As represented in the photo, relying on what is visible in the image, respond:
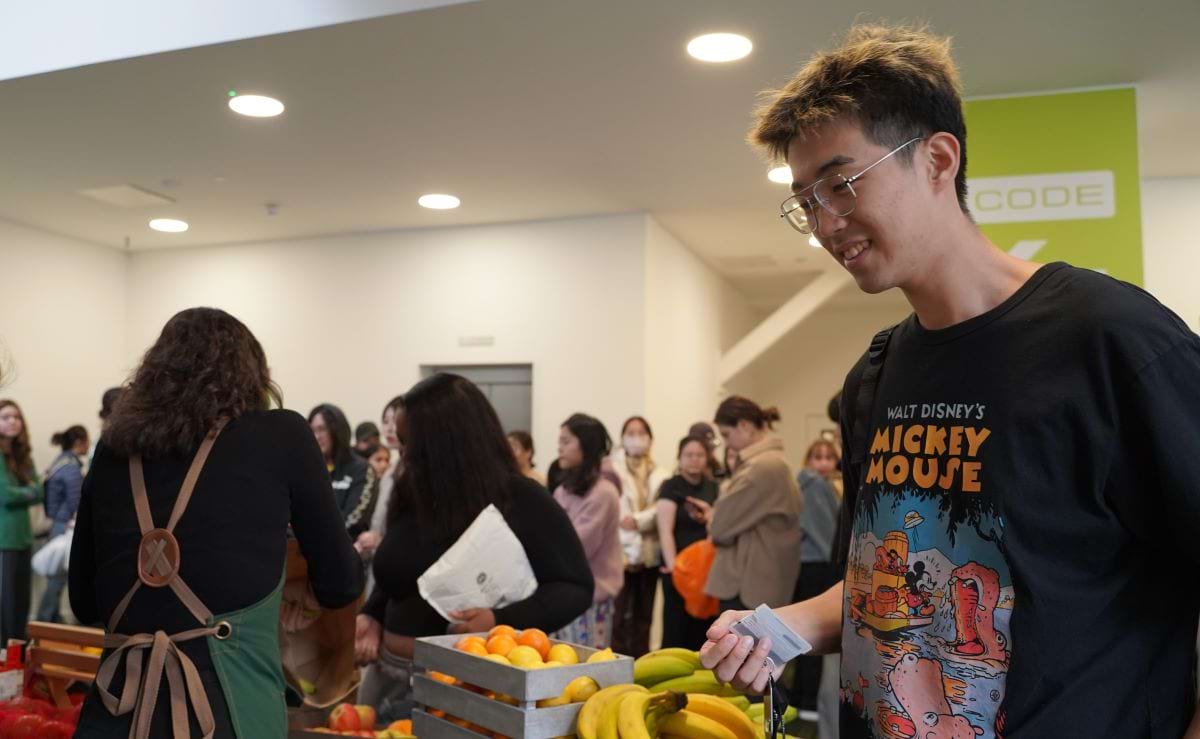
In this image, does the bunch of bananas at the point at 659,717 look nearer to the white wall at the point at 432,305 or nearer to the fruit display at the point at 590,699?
the fruit display at the point at 590,699

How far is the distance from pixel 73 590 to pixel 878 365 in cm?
176

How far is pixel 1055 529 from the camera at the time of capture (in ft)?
3.48

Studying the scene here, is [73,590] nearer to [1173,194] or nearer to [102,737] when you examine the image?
[102,737]

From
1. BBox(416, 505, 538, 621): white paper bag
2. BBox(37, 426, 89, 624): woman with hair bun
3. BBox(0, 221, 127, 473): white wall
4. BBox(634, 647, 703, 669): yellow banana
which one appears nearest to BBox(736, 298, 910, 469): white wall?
BBox(0, 221, 127, 473): white wall

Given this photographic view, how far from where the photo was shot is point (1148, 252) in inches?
226

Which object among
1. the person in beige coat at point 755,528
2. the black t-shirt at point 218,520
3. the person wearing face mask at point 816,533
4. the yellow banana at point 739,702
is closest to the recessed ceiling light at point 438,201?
the person in beige coat at point 755,528

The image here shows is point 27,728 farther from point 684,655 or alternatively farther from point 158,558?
point 684,655

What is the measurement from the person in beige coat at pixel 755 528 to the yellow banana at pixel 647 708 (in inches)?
123

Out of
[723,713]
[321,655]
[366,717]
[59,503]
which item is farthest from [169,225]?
[723,713]

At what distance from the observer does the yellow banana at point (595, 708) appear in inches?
66.6

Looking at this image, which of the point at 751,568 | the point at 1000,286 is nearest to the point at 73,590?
the point at 1000,286

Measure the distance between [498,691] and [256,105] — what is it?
376cm

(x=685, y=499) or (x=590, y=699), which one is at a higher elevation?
(x=685, y=499)

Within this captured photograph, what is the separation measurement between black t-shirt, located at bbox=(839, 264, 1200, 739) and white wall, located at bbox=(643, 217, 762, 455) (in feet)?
18.9
